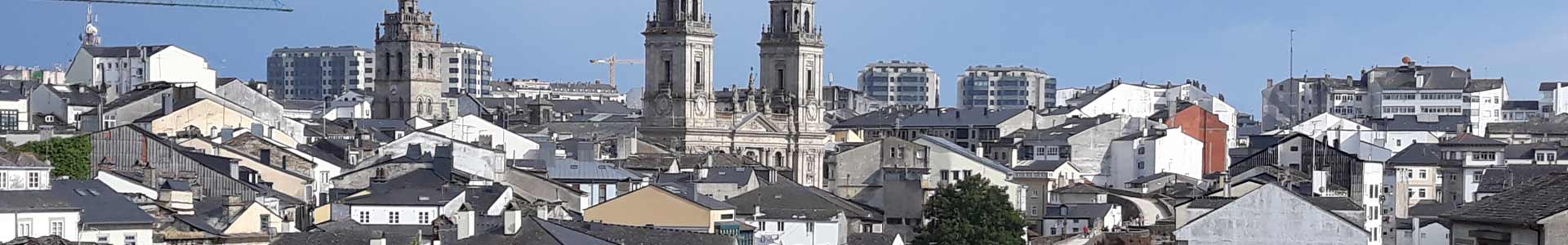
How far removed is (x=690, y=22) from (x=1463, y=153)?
25334 millimetres

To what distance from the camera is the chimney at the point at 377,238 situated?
40713 mm

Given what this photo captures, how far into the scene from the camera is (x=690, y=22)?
338 ft

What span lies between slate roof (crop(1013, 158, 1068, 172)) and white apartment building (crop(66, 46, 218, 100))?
24.8m

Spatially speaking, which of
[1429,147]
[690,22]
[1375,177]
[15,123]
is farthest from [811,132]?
[15,123]

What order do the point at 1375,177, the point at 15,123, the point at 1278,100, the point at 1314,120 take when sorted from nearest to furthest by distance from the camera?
1. the point at 15,123
2. the point at 1375,177
3. the point at 1314,120
4. the point at 1278,100

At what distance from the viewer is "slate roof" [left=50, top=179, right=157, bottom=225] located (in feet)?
136

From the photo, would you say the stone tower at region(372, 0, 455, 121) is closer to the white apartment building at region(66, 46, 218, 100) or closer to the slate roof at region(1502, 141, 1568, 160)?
the white apartment building at region(66, 46, 218, 100)

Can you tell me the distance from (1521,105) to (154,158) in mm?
112268

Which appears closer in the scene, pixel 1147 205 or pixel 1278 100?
pixel 1147 205

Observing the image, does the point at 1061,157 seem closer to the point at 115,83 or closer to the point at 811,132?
A: the point at 811,132

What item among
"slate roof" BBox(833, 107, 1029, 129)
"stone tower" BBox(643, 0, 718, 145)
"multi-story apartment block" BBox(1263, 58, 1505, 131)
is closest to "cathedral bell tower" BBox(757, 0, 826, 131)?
"stone tower" BBox(643, 0, 718, 145)

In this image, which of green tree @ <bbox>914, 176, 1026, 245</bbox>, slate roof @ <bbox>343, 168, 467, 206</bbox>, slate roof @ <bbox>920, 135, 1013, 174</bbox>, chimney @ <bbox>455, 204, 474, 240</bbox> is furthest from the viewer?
slate roof @ <bbox>920, 135, 1013, 174</bbox>

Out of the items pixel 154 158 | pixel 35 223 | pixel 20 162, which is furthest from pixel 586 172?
pixel 35 223

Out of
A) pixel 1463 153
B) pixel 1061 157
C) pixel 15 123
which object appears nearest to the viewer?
pixel 15 123
